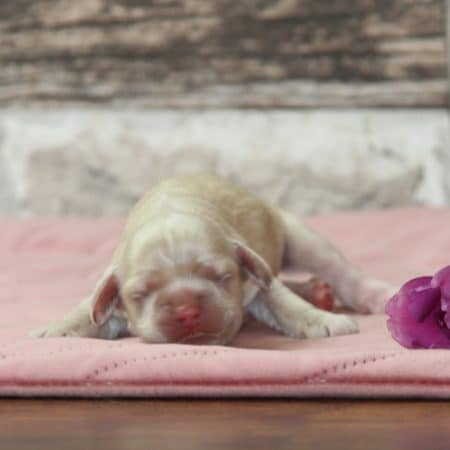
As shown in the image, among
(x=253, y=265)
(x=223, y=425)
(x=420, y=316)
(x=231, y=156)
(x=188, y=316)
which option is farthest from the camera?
(x=231, y=156)

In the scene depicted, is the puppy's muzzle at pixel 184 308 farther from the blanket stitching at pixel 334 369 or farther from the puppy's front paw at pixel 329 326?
the blanket stitching at pixel 334 369

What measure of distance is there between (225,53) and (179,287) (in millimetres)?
1703

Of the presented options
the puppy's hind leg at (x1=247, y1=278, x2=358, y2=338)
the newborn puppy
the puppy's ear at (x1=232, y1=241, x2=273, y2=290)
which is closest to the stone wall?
the newborn puppy

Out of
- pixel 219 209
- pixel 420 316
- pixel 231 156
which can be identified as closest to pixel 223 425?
pixel 420 316

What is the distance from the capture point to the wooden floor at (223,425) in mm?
1112

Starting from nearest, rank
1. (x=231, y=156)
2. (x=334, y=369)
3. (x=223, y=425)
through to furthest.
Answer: (x=223, y=425), (x=334, y=369), (x=231, y=156)

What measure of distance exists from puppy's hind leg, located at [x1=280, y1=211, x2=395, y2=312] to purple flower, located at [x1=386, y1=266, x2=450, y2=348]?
52 centimetres

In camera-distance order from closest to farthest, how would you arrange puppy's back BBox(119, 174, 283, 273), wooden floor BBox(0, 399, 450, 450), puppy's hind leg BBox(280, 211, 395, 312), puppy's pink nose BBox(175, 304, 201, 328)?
1. wooden floor BBox(0, 399, 450, 450)
2. puppy's pink nose BBox(175, 304, 201, 328)
3. puppy's back BBox(119, 174, 283, 273)
4. puppy's hind leg BBox(280, 211, 395, 312)

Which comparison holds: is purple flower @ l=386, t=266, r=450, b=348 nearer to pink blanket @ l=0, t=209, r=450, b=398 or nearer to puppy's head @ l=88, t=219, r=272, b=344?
pink blanket @ l=0, t=209, r=450, b=398

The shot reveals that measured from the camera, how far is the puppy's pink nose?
5.15 ft

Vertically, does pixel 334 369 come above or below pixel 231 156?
above

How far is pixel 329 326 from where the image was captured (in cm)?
167

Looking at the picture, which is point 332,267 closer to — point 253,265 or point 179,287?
point 253,265

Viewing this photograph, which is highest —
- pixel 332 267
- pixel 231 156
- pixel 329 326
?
pixel 329 326
